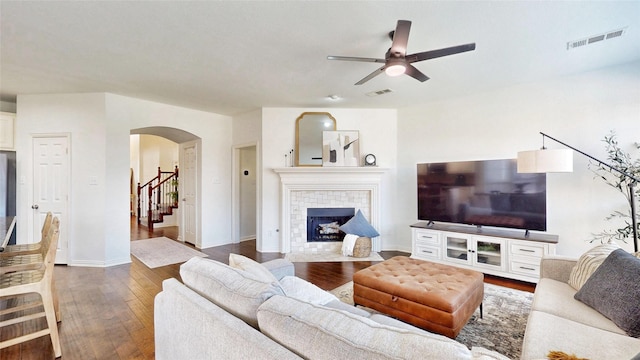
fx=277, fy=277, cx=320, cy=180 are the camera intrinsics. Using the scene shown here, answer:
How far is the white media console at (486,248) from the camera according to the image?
3.38 metres

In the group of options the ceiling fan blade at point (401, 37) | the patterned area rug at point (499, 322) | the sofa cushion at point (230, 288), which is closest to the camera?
the sofa cushion at point (230, 288)

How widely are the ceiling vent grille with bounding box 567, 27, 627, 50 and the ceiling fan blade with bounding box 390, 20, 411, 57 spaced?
1821mm

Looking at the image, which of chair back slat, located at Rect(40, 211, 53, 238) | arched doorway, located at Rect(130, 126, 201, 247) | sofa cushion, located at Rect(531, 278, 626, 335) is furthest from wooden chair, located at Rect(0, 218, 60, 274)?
sofa cushion, located at Rect(531, 278, 626, 335)

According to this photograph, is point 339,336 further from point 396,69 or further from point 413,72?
point 413,72

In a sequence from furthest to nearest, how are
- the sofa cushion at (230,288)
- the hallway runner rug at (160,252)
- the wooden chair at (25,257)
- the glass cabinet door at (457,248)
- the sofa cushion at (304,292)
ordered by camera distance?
the hallway runner rug at (160,252) → the glass cabinet door at (457,248) → the wooden chair at (25,257) → the sofa cushion at (304,292) → the sofa cushion at (230,288)

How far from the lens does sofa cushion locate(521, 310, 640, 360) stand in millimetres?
1325

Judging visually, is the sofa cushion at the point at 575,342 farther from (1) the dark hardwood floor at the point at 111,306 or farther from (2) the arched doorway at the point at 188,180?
(2) the arched doorway at the point at 188,180

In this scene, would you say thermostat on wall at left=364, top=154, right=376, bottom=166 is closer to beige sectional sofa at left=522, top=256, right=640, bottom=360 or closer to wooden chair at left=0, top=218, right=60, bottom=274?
beige sectional sofa at left=522, top=256, right=640, bottom=360

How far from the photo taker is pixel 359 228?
4.73 meters

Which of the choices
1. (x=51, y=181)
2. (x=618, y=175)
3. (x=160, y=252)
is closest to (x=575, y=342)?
(x=618, y=175)

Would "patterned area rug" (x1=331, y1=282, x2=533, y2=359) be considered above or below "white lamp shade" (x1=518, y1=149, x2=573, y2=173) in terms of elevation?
below

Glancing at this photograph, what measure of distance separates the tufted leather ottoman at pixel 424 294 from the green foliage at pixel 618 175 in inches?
86.5

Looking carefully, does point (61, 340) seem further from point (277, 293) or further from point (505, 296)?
point (505, 296)

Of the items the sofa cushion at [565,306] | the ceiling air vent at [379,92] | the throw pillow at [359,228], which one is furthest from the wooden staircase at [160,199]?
the sofa cushion at [565,306]
